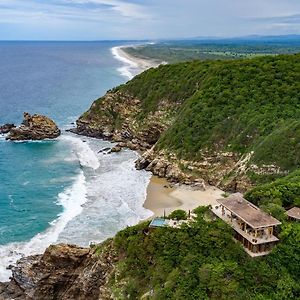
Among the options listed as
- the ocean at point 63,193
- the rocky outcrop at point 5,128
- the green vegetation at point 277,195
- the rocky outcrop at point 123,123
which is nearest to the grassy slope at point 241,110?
the rocky outcrop at point 123,123

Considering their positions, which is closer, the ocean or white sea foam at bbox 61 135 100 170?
the ocean

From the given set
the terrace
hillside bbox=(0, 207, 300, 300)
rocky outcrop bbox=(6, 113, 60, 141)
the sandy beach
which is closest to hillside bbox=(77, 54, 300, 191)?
the sandy beach

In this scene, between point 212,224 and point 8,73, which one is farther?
point 8,73

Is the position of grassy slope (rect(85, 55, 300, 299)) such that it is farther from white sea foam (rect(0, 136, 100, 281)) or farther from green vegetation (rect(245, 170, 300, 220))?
white sea foam (rect(0, 136, 100, 281))

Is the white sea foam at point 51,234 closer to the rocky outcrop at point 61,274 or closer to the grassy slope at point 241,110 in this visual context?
the rocky outcrop at point 61,274

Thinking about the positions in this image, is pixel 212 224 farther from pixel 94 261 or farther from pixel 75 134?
pixel 75 134

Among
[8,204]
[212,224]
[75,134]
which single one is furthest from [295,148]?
[75,134]

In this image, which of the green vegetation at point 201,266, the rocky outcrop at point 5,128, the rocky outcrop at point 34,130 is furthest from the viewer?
the rocky outcrop at point 5,128
